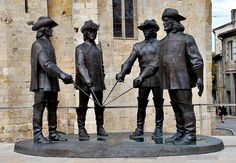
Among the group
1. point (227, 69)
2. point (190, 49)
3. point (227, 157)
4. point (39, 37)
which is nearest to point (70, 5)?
point (39, 37)

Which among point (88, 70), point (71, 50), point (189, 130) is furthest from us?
point (71, 50)

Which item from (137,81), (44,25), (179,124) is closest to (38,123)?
(44,25)

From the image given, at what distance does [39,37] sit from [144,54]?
1.79m

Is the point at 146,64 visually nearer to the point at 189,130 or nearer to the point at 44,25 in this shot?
the point at 189,130

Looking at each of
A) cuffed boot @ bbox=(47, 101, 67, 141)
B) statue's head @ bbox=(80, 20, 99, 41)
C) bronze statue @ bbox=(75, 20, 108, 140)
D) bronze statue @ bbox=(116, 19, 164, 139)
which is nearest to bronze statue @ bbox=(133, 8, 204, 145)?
bronze statue @ bbox=(116, 19, 164, 139)

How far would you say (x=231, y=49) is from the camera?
43156 millimetres

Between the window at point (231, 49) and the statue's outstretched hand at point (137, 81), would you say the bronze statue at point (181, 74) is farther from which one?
the window at point (231, 49)

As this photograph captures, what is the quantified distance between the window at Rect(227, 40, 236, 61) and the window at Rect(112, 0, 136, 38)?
24507 millimetres

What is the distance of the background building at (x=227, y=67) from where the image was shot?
42.9 meters

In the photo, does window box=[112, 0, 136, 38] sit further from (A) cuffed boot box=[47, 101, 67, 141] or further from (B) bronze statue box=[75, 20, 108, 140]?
(A) cuffed boot box=[47, 101, 67, 141]

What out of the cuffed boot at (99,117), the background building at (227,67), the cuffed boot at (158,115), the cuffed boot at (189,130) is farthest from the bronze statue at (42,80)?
the background building at (227,67)

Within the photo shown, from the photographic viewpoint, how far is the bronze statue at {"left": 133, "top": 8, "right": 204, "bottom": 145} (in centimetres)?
786

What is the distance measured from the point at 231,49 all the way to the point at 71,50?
90.9 ft

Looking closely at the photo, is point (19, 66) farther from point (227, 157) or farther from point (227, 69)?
point (227, 69)
